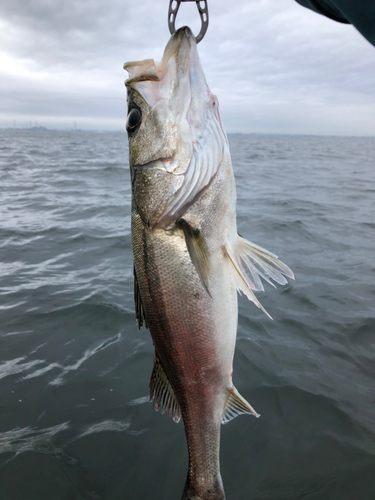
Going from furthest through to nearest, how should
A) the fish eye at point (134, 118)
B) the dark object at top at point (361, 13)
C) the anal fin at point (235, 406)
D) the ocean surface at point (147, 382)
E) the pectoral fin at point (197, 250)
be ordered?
1. the ocean surface at point (147, 382)
2. the anal fin at point (235, 406)
3. the fish eye at point (134, 118)
4. the pectoral fin at point (197, 250)
5. the dark object at top at point (361, 13)

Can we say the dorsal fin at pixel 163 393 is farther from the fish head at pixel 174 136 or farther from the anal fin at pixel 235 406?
the fish head at pixel 174 136

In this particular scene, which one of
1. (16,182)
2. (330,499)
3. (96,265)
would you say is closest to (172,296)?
(330,499)

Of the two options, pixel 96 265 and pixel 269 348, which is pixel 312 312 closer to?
pixel 269 348

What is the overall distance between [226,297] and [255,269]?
0.24m

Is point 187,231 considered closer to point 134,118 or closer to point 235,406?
point 134,118

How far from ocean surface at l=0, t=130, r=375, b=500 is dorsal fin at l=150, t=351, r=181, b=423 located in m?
1.04

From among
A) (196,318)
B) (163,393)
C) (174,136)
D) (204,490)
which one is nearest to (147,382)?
(163,393)

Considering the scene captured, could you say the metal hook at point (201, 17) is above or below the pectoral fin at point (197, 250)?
above

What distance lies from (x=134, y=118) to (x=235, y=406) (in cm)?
177

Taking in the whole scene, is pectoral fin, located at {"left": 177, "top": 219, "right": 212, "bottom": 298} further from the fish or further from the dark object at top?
the dark object at top

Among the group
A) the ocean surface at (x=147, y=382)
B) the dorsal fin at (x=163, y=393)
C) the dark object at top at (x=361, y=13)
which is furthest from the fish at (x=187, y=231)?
the ocean surface at (x=147, y=382)

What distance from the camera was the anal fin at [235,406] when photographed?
210cm

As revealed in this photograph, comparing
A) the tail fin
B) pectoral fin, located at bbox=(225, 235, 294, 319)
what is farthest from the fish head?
the tail fin

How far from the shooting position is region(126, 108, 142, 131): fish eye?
1927 mm
